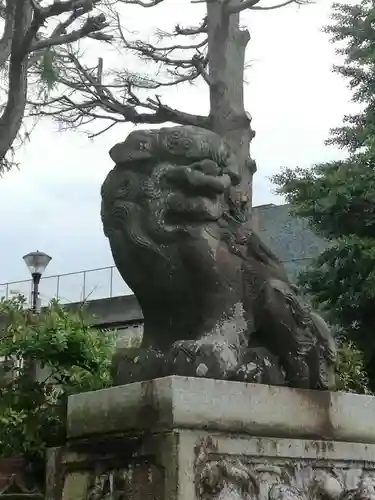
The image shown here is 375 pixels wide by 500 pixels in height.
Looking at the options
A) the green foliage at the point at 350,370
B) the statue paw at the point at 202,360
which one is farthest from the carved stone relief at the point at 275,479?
the green foliage at the point at 350,370

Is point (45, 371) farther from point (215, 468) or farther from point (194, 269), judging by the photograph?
point (215, 468)

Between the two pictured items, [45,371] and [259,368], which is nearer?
[259,368]

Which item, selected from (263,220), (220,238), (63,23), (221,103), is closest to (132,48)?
(221,103)

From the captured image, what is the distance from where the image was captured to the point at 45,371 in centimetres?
658

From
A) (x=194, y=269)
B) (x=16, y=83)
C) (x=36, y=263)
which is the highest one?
(x=16, y=83)

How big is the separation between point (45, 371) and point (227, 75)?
5.81 m

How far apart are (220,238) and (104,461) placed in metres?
1.07

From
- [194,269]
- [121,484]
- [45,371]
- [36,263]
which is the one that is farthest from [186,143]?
[36,263]

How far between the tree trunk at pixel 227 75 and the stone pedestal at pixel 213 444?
22.3 feet

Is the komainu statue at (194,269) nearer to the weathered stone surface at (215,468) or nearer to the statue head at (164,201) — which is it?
the statue head at (164,201)

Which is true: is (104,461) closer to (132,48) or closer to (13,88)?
(13,88)

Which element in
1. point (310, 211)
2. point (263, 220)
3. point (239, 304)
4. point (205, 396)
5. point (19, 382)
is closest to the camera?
point (205, 396)

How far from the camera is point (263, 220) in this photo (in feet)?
53.0

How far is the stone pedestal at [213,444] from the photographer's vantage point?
3176 millimetres
